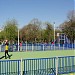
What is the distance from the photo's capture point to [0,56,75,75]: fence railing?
10.2 meters

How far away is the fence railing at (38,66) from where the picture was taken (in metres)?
10.2

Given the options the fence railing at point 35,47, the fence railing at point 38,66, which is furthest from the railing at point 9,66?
the fence railing at point 35,47

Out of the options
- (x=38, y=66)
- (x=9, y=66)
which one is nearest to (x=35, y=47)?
(x=38, y=66)

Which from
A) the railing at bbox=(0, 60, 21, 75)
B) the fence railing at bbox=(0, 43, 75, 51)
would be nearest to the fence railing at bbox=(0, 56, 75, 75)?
the railing at bbox=(0, 60, 21, 75)

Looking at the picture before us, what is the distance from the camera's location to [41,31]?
6825 centimetres

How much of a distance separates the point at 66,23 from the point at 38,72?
2160 inches

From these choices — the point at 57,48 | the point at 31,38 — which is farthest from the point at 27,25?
the point at 57,48

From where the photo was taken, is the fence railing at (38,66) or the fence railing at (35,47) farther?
the fence railing at (35,47)

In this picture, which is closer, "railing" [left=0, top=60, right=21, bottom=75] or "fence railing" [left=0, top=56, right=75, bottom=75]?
→ "railing" [left=0, top=60, right=21, bottom=75]

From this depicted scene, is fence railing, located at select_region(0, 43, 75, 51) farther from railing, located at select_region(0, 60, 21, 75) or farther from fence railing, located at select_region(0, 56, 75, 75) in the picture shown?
railing, located at select_region(0, 60, 21, 75)

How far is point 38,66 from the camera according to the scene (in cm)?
1102

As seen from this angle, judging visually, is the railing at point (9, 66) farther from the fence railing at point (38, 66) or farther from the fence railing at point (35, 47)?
the fence railing at point (35, 47)

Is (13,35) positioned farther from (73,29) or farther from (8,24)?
(73,29)

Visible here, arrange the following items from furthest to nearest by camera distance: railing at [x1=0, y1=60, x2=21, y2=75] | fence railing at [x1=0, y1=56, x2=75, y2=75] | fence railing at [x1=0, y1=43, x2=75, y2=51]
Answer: fence railing at [x1=0, y1=43, x2=75, y2=51], fence railing at [x1=0, y1=56, x2=75, y2=75], railing at [x1=0, y1=60, x2=21, y2=75]
